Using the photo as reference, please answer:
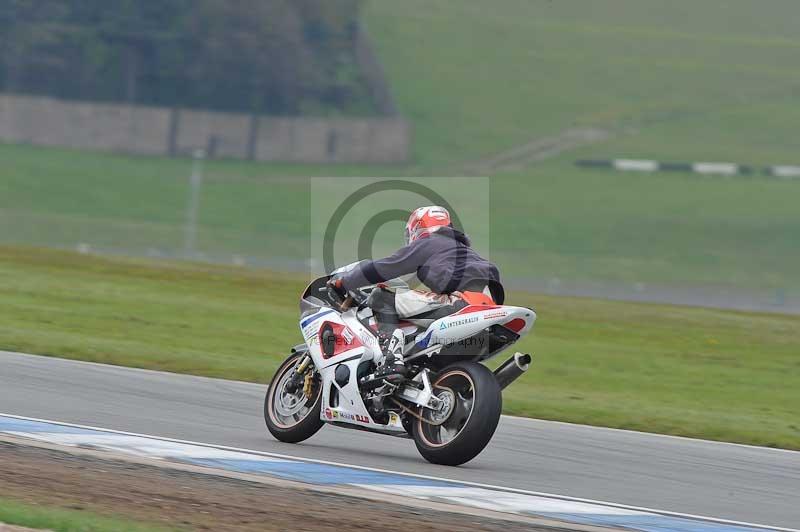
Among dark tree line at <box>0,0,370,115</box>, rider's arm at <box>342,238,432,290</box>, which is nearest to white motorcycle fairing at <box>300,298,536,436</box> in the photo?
rider's arm at <box>342,238,432,290</box>

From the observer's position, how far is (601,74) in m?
87.7

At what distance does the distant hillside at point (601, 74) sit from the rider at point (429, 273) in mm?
66545

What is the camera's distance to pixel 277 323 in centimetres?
1983

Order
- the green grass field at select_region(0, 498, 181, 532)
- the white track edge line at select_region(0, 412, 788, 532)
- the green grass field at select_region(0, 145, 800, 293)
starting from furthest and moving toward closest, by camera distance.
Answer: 1. the green grass field at select_region(0, 145, 800, 293)
2. the white track edge line at select_region(0, 412, 788, 532)
3. the green grass field at select_region(0, 498, 181, 532)

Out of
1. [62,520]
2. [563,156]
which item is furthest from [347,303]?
[563,156]

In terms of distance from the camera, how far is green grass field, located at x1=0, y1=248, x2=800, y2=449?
1412 centimetres

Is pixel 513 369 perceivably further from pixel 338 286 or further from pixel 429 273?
pixel 338 286

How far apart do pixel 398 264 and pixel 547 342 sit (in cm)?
1110

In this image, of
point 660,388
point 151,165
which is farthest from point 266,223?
point 660,388

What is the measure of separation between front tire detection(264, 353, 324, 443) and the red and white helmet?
1284 mm

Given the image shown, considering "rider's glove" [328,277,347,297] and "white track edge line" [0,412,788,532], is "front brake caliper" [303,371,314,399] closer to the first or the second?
"rider's glove" [328,277,347,297]

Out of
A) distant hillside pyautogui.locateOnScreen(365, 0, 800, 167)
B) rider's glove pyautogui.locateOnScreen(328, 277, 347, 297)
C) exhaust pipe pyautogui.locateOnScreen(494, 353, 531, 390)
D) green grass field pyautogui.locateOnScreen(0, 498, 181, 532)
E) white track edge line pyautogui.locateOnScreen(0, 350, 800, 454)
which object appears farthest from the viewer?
distant hillside pyautogui.locateOnScreen(365, 0, 800, 167)

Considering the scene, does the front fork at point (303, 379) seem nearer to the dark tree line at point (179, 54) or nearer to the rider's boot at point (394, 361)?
the rider's boot at point (394, 361)

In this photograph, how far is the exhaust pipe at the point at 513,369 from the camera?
354 inches
